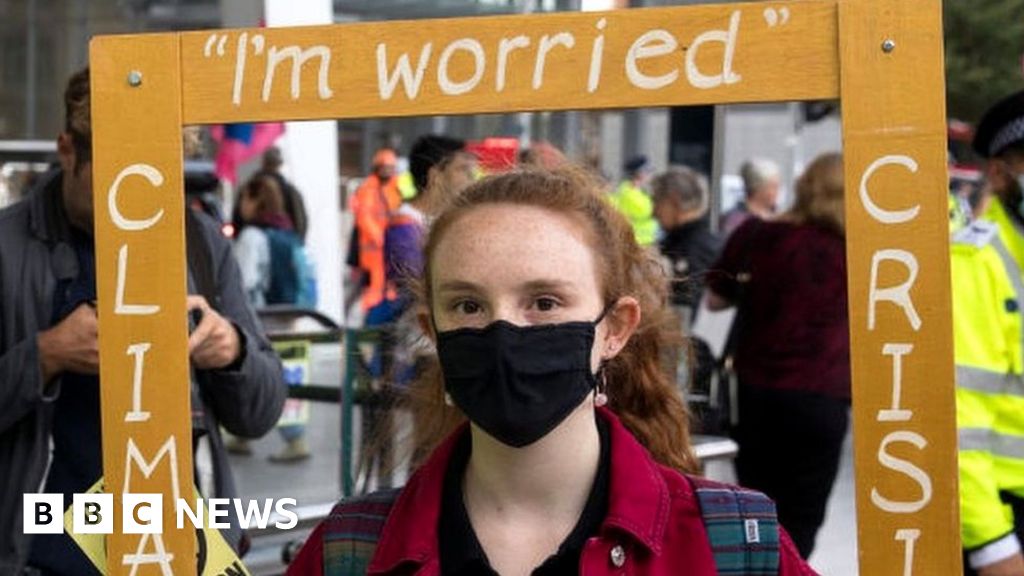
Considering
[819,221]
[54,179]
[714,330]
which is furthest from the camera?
[714,330]

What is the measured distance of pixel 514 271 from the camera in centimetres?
205

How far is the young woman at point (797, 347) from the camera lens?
600 cm

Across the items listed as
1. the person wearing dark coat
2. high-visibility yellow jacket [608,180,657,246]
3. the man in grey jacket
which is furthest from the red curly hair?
high-visibility yellow jacket [608,180,657,246]

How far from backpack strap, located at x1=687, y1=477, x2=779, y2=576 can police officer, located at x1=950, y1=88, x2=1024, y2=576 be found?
163 centimetres

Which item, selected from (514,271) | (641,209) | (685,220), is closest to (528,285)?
(514,271)

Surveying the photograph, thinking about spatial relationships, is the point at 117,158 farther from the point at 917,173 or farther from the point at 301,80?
the point at 917,173

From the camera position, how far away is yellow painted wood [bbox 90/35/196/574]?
2.40 m

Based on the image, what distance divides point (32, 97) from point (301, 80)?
1298 cm

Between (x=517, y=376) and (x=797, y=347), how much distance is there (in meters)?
4.15

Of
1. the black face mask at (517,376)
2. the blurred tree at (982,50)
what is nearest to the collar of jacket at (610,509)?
the black face mask at (517,376)

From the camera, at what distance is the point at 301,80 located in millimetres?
2326

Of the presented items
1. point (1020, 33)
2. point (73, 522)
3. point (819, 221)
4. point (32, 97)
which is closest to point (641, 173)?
point (1020, 33)

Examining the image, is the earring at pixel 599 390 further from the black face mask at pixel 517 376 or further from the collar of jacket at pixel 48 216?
the collar of jacket at pixel 48 216

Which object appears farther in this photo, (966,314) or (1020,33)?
(1020,33)
